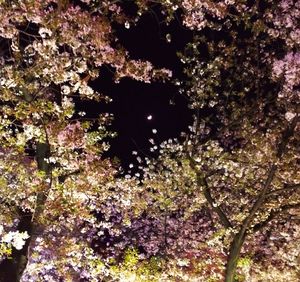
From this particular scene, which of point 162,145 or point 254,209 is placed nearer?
point 254,209

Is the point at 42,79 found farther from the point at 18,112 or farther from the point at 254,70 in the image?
the point at 254,70

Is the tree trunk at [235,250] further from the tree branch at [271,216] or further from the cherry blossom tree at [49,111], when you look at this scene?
the cherry blossom tree at [49,111]

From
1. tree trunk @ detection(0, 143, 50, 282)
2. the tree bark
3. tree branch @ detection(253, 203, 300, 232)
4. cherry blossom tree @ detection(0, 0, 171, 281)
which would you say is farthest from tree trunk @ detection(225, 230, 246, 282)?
tree trunk @ detection(0, 143, 50, 282)

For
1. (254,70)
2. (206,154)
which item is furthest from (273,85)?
(206,154)

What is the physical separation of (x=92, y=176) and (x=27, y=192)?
1.88m

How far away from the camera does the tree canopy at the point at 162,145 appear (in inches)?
368

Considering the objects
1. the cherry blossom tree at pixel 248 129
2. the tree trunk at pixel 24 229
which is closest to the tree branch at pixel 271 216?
the cherry blossom tree at pixel 248 129

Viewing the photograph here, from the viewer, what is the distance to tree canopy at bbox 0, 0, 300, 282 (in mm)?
9359

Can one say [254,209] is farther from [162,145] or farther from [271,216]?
[162,145]

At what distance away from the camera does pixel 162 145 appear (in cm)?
2194

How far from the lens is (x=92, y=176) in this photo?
1229 cm

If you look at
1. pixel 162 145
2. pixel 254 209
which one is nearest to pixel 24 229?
pixel 254 209

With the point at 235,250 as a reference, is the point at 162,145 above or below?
above

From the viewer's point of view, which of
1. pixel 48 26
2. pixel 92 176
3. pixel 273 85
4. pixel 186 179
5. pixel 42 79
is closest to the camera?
pixel 48 26
